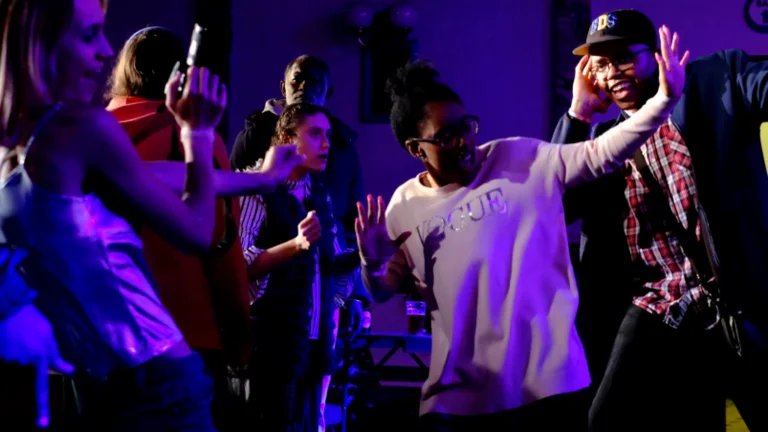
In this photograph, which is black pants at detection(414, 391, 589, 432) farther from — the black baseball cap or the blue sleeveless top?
the black baseball cap

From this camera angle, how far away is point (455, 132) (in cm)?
245

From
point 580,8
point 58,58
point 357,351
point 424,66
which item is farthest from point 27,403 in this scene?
point 580,8

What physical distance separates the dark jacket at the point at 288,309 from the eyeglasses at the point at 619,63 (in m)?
1.18

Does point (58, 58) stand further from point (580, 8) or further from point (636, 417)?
point (580, 8)

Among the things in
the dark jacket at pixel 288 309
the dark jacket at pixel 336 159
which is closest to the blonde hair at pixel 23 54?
the dark jacket at pixel 288 309

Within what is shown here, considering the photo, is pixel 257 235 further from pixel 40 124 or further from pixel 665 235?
pixel 40 124

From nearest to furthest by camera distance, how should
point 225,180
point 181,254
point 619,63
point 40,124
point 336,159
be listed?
1. point 40,124
2. point 225,180
3. point 181,254
4. point 619,63
5. point 336,159

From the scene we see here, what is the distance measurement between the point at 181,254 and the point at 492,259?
81 centimetres

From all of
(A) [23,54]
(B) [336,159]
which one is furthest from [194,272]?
(B) [336,159]

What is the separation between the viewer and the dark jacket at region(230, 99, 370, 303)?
400 cm

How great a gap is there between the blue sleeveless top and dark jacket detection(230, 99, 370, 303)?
2.52 m

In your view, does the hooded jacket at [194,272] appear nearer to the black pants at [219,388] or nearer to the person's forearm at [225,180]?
the black pants at [219,388]

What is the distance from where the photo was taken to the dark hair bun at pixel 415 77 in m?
2.60

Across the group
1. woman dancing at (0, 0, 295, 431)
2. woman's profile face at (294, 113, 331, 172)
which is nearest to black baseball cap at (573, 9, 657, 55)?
woman's profile face at (294, 113, 331, 172)
